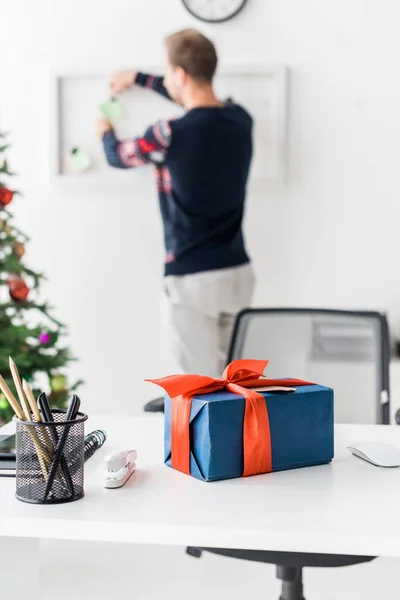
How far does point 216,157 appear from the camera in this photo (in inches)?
118

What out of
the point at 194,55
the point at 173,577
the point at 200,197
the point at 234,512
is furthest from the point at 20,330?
the point at 234,512

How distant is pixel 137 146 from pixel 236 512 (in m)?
2.35

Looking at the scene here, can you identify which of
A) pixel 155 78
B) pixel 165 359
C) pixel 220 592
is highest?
pixel 155 78

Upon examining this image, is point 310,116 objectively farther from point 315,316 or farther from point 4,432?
point 4,432

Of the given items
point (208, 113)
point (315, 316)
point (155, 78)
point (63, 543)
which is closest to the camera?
point (315, 316)

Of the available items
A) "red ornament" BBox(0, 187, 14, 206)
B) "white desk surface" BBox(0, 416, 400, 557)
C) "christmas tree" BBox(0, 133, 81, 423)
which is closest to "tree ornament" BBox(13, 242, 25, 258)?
"christmas tree" BBox(0, 133, 81, 423)

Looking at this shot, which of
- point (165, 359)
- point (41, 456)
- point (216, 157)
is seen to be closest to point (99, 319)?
point (165, 359)

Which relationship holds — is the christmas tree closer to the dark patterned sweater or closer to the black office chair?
the dark patterned sweater

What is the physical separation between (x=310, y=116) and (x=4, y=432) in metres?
2.32

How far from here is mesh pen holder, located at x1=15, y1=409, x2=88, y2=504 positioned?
982 mm

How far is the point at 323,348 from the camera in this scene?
2.23 meters

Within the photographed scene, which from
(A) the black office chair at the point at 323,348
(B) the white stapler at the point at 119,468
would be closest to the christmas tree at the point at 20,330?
(A) the black office chair at the point at 323,348

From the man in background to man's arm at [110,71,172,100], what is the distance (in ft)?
0.29

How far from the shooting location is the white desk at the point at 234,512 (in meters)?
0.89
